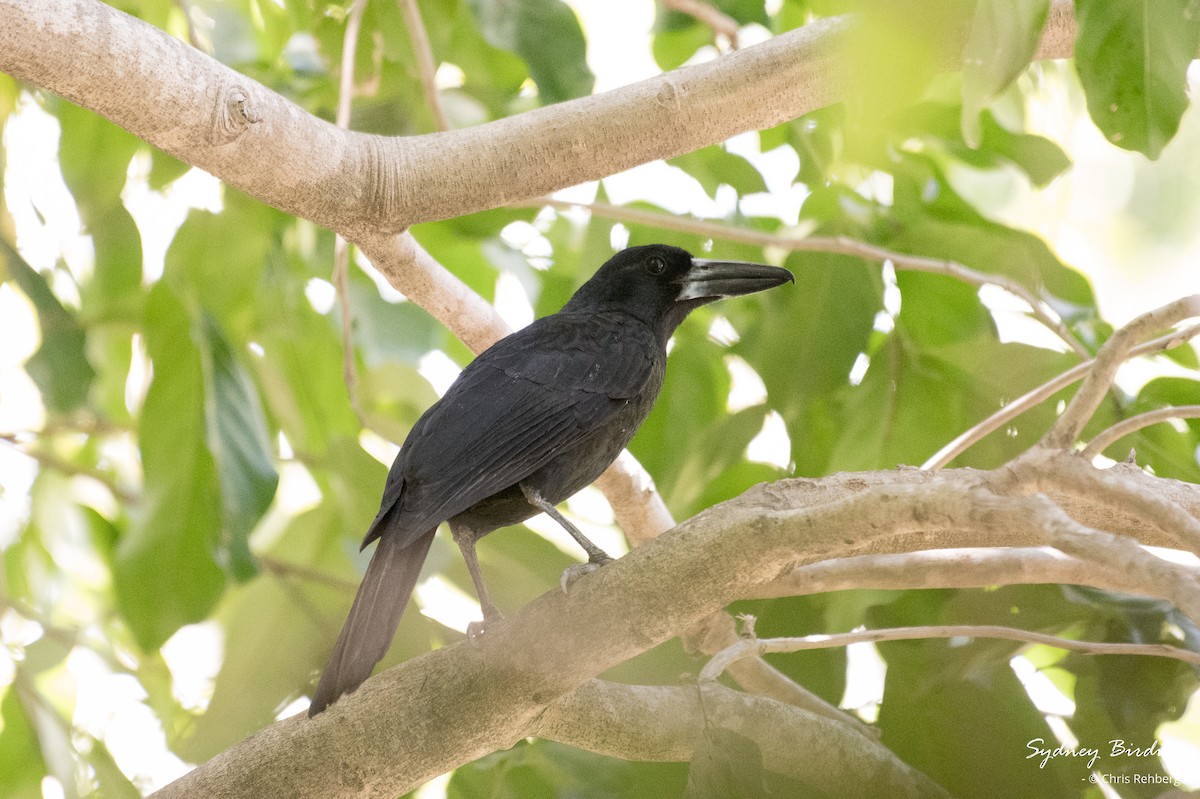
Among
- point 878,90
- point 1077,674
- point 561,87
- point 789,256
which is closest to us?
point 878,90

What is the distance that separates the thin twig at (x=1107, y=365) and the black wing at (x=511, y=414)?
1.45 m

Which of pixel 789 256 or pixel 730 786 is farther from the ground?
pixel 789 256

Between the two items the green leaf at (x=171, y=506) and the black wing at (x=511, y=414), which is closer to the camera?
the black wing at (x=511, y=414)

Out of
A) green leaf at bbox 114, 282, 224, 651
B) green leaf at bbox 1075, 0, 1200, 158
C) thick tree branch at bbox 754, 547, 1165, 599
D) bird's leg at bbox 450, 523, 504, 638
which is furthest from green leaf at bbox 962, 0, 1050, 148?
green leaf at bbox 114, 282, 224, 651

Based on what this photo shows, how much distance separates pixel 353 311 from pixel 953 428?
2090 mm

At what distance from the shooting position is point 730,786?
230cm

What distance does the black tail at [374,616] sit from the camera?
8.16 feet

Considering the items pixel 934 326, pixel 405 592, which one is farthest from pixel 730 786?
pixel 934 326

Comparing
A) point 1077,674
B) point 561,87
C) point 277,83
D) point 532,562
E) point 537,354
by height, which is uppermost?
point 277,83

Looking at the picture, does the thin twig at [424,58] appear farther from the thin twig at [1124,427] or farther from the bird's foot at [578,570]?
the thin twig at [1124,427]

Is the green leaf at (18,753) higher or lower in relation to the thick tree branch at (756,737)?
higher

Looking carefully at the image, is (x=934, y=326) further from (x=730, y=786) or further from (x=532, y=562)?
(x=730, y=786)

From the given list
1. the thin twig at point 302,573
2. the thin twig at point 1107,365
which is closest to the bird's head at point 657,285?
the thin twig at point 302,573

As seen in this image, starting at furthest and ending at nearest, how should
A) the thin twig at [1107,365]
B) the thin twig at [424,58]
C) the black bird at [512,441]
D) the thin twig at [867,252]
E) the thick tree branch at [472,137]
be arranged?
1. the thin twig at [424,58]
2. the thin twig at [867,252]
3. the black bird at [512,441]
4. the thick tree branch at [472,137]
5. the thin twig at [1107,365]
